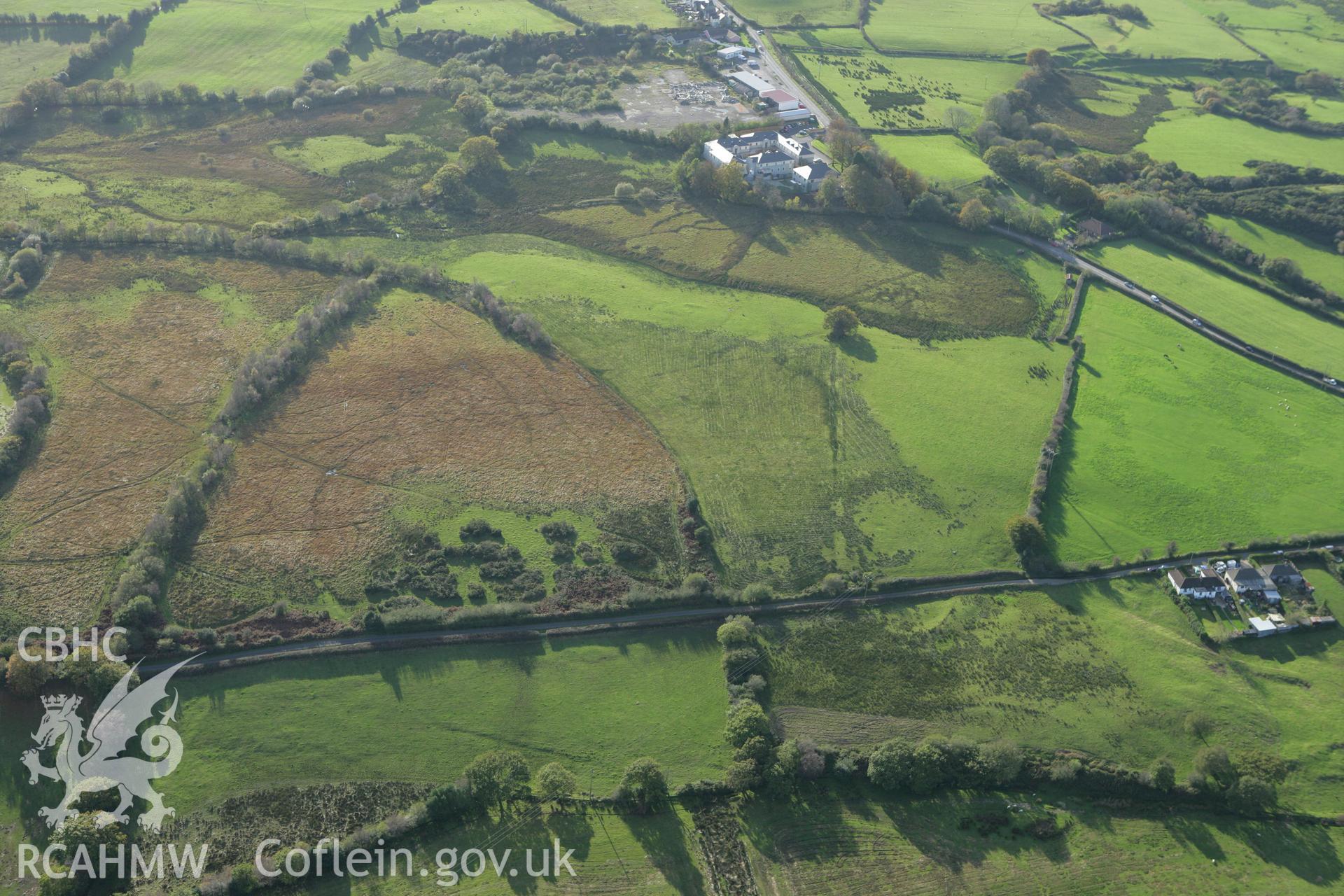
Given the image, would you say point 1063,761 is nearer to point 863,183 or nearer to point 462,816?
point 462,816

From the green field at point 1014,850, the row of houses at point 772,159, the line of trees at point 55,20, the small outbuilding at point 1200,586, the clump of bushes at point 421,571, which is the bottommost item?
the green field at point 1014,850

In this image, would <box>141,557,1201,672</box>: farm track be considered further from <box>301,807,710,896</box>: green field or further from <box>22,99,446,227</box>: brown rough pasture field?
<box>22,99,446,227</box>: brown rough pasture field

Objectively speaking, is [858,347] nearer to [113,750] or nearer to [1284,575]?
[1284,575]

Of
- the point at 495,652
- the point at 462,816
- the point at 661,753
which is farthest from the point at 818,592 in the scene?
the point at 462,816

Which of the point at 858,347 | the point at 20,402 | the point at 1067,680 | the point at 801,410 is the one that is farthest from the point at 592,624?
the point at 20,402

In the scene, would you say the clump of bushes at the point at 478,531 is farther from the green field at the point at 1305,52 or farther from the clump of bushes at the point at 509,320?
the green field at the point at 1305,52

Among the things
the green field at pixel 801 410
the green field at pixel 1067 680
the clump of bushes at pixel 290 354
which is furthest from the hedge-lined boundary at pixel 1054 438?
the clump of bushes at pixel 290 354
